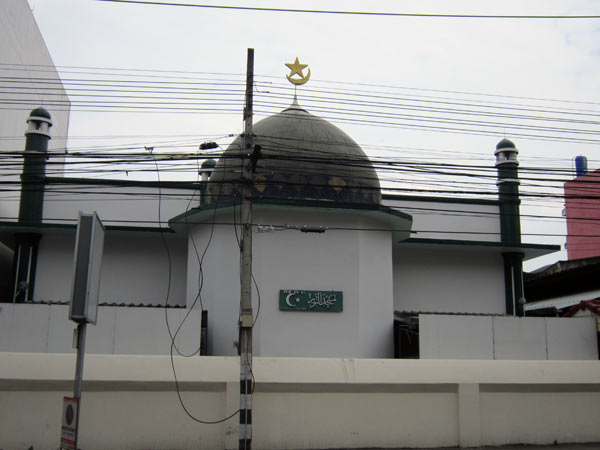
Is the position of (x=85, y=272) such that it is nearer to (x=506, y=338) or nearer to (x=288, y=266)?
(x=288, y=266)

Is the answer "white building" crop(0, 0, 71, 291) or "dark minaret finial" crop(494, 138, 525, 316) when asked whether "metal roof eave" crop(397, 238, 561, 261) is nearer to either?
"dark minaret finial" crop(494, 138, 525, 316)

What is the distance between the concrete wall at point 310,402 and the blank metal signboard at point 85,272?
4221mm

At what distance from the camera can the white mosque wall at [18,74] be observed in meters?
24.6

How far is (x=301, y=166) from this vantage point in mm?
17812

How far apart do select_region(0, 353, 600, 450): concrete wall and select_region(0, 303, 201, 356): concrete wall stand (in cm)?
233

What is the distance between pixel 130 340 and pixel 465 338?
787cm

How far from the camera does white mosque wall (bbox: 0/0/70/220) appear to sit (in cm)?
2456

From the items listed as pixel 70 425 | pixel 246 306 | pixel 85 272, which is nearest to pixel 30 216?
pixel 246 306

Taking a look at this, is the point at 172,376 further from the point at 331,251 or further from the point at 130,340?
the point at 331,251

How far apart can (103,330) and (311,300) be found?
4.98 metres

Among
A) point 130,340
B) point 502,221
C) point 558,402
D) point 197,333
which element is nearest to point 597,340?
point 558,402

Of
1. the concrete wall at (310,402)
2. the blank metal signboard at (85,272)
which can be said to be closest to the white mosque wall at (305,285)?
the concrete wall at (310,402)

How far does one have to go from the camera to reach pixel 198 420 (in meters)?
13.2

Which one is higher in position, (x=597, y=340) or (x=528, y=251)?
(x=528, y=251)
